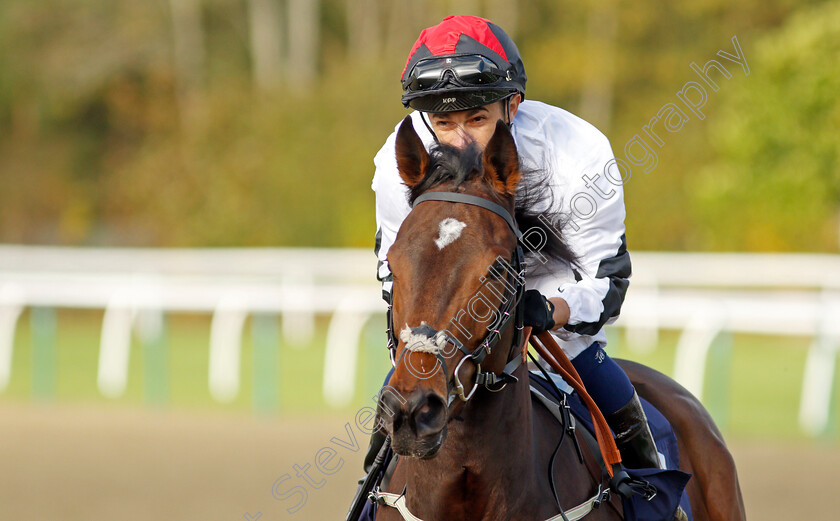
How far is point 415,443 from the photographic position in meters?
2.53

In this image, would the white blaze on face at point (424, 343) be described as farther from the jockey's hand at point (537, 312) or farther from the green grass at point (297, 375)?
the green grass at point (297, 375)

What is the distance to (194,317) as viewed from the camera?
1834 cm

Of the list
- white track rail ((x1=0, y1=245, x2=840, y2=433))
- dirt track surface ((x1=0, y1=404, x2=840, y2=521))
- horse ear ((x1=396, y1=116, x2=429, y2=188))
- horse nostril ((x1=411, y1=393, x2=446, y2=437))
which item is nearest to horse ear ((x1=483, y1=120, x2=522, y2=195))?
horse ear ((x1=396, y1=116, x2=429, y2=188))

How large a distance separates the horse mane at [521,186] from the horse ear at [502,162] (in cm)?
2

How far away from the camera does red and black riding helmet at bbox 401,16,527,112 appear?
335 cm

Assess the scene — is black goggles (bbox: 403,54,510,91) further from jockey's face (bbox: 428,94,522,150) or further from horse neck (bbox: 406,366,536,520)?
horse neck (bbox: 406,366,536,520)

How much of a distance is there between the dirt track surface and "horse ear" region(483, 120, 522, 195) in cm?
490

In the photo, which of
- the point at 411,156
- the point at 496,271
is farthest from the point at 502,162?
the point at 496,271

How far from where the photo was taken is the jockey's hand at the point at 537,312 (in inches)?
114

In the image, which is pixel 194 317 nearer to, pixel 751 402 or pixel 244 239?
pixel 244 239

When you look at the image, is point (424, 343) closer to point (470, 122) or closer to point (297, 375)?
point (470, 122)

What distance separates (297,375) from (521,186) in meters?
10.9

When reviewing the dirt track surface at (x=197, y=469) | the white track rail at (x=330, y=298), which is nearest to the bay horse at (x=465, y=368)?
the dirt track surface at (x=197, y=469)

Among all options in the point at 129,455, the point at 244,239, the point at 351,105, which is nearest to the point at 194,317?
the point at 244,239
